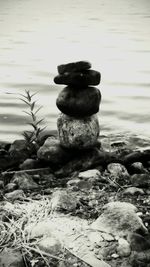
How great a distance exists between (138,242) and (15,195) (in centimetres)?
141

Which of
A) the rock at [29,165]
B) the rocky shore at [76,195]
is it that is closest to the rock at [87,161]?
the rocky shore at [76,195]

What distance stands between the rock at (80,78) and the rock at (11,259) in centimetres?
237

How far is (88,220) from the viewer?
394cm

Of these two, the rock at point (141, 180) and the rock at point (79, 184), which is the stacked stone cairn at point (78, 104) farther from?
the rock at point (141, 180)

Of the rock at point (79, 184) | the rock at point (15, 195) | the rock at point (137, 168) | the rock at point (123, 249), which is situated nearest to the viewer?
the rock at point (123, 249)

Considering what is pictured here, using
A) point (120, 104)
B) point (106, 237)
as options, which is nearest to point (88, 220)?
point (106, 237)

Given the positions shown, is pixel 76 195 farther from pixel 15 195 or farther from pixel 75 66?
pixel 75 66

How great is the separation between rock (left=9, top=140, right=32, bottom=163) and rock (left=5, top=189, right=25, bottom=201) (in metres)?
1.18

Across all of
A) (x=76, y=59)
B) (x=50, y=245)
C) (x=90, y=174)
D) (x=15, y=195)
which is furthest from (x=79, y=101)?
(x=76, y=59)

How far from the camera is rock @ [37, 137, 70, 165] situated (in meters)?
5.41

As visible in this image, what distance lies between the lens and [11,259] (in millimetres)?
3285

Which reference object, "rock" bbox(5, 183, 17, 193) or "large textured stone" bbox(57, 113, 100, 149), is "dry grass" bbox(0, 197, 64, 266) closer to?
"rock" bbox(5, 183, 17, 193)

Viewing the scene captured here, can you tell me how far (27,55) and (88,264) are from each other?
36.1 feet

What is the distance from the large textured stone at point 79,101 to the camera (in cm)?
530
